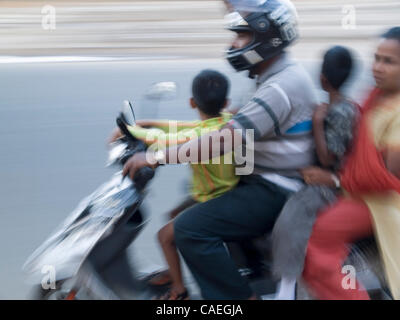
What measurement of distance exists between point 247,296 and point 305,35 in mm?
9630

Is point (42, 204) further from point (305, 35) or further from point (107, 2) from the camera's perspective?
point (107, 2)

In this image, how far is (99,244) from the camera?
3.03 metres

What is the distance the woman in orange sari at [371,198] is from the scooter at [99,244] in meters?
0.70

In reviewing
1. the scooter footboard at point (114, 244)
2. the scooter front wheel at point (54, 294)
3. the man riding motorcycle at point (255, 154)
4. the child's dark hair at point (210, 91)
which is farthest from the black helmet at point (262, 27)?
the scooter front wheel at point (54, 294)

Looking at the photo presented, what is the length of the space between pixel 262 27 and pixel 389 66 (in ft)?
1.56

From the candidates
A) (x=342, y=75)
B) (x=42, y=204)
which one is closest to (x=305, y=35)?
(x=42, y=204)

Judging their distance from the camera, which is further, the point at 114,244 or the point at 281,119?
the point at 114,244

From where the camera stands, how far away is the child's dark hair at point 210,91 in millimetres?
2988

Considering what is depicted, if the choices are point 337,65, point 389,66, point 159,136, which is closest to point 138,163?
point 159,136

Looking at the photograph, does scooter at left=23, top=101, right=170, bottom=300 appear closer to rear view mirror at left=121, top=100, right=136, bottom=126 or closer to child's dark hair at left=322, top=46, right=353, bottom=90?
rear view mirror at left=121, top=100, right=136, bottom=126

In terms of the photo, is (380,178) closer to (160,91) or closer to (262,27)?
(262,27)

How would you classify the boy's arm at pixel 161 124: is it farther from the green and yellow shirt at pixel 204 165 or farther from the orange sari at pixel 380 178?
the orange sari at pixel 380 178

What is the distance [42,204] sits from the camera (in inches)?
213
